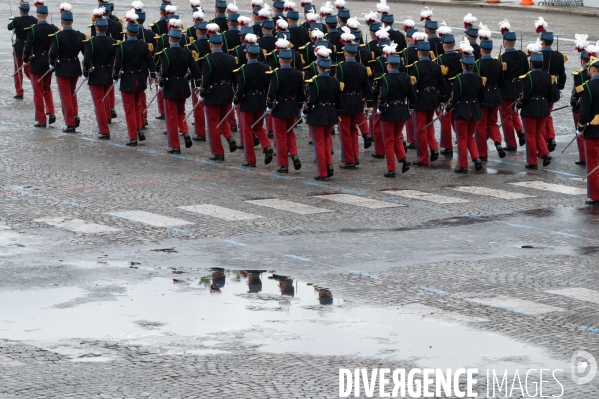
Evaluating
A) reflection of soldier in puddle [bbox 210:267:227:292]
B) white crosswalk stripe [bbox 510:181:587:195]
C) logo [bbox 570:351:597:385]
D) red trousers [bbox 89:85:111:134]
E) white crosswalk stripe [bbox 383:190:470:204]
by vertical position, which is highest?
red trousers [bbox 89:85:111:134]

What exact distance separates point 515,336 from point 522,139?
11.3 m

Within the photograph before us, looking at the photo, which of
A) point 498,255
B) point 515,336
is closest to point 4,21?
point 498,255

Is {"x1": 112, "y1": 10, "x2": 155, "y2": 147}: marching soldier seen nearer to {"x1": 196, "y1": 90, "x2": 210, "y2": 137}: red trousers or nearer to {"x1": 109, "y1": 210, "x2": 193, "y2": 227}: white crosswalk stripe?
{"x1": 196, "y1": 90, "x2": 210, "y2": 137}: red trousers

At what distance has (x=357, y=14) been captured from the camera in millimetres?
42562

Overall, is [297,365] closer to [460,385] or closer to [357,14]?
[460,385]

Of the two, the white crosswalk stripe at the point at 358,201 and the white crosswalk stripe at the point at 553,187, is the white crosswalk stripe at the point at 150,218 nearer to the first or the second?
the white crosswalk stripe at the point at 358,201

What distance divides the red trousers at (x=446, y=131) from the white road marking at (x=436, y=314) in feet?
31.9

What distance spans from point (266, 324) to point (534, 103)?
32.9 feet

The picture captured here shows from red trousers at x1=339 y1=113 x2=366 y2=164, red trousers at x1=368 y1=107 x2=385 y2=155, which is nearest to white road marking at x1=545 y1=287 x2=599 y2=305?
red trousers at x1=339 y1=113 x2=366 y2=164

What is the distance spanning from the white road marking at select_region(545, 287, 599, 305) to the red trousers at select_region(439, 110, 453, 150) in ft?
29.2

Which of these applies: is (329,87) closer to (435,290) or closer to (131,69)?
(131,69)

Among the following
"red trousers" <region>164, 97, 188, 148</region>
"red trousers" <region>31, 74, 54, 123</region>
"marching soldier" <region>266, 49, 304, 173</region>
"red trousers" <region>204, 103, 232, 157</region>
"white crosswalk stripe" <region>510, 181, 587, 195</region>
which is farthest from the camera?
"red trousers" <region>31, 74, 54, 123</region>

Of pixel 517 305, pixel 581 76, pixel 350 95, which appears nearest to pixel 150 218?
pixel 350 95

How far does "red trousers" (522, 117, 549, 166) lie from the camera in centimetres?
2028
